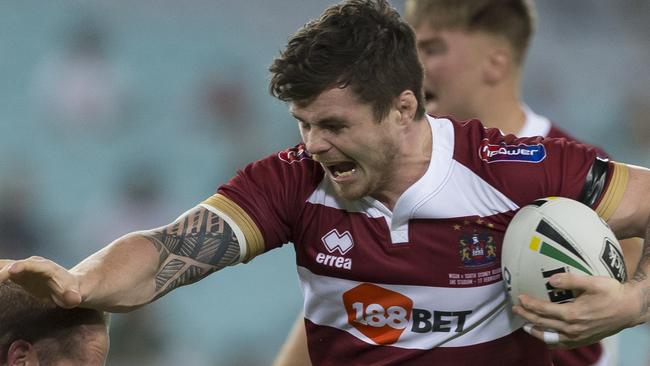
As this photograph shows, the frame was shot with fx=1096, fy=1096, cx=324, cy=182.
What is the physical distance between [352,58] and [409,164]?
398mm

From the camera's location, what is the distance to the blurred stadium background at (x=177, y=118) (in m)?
9.12

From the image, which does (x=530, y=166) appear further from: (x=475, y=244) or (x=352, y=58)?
(x=352, y=58)

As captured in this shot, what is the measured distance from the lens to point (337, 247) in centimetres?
341

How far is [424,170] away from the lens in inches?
133

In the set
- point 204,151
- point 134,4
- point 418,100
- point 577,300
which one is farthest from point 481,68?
point 134,4

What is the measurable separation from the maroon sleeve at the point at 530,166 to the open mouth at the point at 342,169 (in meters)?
0.33

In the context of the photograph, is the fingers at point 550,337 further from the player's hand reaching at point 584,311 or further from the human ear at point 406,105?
the human ear at point 406,105

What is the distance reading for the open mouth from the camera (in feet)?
10.7

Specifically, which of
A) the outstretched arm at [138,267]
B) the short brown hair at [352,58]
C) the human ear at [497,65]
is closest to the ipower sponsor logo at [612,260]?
the short brown hair at [352,58]

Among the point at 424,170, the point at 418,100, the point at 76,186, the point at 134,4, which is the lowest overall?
the point at 76,186

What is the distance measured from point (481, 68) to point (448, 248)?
2.13 metres

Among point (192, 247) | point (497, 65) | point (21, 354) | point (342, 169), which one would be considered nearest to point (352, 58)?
point (342, 169)

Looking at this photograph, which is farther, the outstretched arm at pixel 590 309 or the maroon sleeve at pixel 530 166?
the maroon sleeve at pixel 530 166

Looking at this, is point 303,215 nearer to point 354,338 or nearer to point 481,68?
point 354,338
